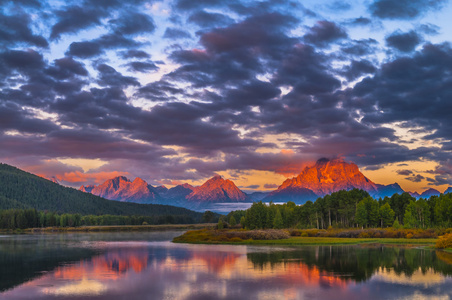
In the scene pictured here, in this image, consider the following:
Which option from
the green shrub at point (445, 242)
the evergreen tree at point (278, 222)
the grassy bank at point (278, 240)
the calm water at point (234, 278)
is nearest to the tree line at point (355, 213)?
the evergreen tree at point (278, 222)

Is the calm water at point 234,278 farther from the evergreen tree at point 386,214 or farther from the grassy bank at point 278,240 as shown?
the evergreen tree at point 386,214

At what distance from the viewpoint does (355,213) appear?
153 m

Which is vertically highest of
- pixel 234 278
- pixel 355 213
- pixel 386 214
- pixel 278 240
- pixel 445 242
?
pixel 355 213

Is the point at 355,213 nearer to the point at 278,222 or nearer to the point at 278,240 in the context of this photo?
the point at 278,222

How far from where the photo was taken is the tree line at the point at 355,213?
140m

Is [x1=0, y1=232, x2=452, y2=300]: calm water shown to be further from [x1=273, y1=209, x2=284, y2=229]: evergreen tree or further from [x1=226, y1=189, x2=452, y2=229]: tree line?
[x1=273, y1=209, x2=284, y2=229]: evergreen tree

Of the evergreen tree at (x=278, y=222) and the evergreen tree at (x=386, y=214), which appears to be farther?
the evergreen tree at (x=278, y=222)

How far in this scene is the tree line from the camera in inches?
5512

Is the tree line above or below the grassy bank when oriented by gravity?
above

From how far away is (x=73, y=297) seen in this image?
3675 cm

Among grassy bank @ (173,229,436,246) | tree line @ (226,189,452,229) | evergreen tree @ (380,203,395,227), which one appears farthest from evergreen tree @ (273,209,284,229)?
grassy bank @ (173,229,436,246)

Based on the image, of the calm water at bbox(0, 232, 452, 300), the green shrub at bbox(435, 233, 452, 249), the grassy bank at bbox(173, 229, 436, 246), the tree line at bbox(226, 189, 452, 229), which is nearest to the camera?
the calm water at bbox(0, 232, 452, 300)

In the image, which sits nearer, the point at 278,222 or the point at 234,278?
the point at 234,278

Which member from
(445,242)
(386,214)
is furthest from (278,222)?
(445,242)
